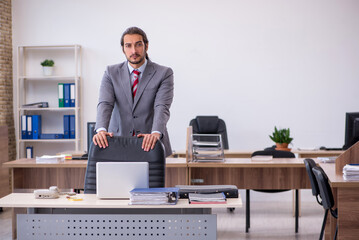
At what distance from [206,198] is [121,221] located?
1.34 ft

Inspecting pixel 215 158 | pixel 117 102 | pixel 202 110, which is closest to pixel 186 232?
pixel 117 102

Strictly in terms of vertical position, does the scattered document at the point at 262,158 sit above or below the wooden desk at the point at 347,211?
above

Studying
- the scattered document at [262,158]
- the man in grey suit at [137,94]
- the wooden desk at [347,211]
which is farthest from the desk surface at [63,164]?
the wooden desk at [347,211]

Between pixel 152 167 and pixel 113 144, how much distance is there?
0.82ft

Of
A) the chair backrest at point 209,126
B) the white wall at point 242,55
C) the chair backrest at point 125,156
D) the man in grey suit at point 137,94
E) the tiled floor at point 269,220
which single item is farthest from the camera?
the white wall at point 242,55

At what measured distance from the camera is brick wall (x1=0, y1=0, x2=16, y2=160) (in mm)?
7129

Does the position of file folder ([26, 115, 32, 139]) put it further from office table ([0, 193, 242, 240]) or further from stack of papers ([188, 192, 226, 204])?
stack of papers ([188, 192, 226, 204])

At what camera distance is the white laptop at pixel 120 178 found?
2346mm

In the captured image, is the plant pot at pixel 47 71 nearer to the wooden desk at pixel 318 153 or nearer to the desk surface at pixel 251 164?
the desk surface at pixel 251 164

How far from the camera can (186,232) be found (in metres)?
2.31

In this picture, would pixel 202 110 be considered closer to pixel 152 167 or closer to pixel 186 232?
pixel 152 167

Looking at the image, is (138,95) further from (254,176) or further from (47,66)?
(47,66)

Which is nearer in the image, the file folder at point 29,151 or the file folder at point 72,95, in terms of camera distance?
the file folder at point 72,95

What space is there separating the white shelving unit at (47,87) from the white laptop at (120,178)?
198 inches
